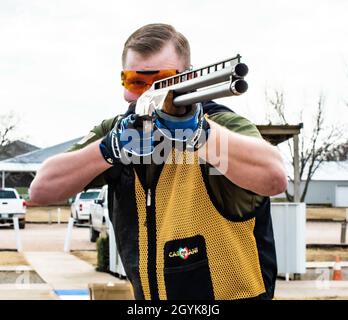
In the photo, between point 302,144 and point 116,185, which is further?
point 302,144

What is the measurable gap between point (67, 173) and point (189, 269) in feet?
1.56

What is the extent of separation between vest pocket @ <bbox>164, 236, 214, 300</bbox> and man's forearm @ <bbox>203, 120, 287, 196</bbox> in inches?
12.8

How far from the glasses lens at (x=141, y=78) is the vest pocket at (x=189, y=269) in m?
0.48

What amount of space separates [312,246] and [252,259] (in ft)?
56.1

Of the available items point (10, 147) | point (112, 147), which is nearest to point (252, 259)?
point (112, 147)

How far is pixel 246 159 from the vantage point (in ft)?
6.42

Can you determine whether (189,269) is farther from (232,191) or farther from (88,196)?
(88,196)

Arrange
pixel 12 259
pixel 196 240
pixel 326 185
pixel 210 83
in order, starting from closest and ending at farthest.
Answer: pixel 210 83, pixel 196 240, pixel 12 259, pixel 326 185

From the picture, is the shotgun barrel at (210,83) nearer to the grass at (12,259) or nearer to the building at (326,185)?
the grass at (12,259)

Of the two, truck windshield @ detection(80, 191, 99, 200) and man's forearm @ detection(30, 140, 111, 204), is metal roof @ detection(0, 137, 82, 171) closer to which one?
truck windshield @ detection(80, 191, 99, 200)

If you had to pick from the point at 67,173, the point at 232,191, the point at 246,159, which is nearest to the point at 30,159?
the point at 67,173
